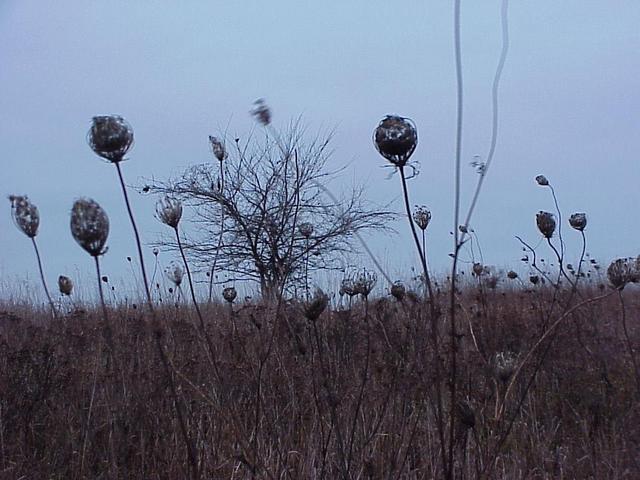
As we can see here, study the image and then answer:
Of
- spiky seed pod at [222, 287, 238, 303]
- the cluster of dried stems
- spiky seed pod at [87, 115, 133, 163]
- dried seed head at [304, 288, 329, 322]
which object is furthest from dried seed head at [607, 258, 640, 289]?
spiky seed pod at [87, 115, 133, 163]

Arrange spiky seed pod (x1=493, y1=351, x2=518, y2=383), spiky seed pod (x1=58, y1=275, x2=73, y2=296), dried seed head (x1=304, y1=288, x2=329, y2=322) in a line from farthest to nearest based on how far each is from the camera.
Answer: spiky seed pod (x1=58, y1=275, x2=73, y2=296), dried seed head (x1=304, y1=288, x2=329, y2=322), spiky seed pod (x1=493, y1=351, x2=518, y2=383)

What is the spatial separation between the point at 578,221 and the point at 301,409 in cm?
173

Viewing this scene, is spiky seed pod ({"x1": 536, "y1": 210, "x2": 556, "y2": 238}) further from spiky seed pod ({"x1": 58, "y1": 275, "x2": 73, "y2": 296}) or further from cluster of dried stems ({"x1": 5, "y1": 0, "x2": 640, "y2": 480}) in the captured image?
spiky seed pod ({"x1": 58, "y1": 275, "x2": 73, "y2": 296})

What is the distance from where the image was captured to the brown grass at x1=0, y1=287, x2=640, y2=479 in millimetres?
2973

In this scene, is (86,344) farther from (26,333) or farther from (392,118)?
(392,118)

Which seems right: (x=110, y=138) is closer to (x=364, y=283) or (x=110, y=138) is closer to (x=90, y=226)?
(x=90, y=226)

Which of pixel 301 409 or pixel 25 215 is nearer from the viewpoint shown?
pixel 25 215

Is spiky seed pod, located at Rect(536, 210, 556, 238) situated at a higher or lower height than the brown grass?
higher

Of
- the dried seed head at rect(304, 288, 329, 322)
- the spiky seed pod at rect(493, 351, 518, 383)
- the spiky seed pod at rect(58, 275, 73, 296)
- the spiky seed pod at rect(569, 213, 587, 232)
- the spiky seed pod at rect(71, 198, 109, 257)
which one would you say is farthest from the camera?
the spiky seed pod at rect(569, 213, 587, 232)

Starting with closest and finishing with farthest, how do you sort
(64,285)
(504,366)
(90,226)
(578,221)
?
(90,226)
(504,366)
(64,285)
(578,221)

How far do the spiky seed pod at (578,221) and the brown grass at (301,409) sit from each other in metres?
0.83

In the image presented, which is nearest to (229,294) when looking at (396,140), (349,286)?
(349,286)

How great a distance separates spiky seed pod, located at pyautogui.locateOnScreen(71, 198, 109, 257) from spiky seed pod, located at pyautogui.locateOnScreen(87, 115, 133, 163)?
144 millimetres

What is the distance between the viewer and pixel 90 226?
1.62m
